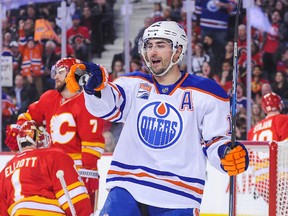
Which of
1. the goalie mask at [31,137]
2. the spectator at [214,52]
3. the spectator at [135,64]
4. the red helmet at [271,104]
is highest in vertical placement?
the goalie mask at [31,137]

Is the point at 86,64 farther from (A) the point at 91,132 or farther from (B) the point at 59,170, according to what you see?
(A) the point at 91,132

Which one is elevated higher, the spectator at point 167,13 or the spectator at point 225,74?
the spectator at point 167,13

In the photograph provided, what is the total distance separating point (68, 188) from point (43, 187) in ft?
0.40

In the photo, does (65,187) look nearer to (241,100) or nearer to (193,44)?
(241,100)

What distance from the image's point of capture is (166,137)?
3.29 metres

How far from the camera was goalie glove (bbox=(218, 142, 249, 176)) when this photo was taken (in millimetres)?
3201

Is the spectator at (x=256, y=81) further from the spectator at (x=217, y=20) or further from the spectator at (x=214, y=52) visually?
the spectator at (x=217, y=20)

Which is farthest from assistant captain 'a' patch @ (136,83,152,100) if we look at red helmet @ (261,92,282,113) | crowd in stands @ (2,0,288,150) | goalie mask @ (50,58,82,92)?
crowd in stands @ (2,0,288,150)

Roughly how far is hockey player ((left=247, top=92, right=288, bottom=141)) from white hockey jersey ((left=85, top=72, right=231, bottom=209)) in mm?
3029

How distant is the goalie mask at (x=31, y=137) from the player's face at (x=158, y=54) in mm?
1011

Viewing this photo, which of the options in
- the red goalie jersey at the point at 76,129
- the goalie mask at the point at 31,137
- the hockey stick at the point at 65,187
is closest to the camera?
the hockey stick at the point at 65,187

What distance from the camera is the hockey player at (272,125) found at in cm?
633

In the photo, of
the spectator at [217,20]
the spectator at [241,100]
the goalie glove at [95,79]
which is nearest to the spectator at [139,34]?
the spectator at [217,20]

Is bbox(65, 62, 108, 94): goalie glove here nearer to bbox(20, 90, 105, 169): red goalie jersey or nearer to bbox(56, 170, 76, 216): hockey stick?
bbox(56, 170, 76, 216): hockey stick
